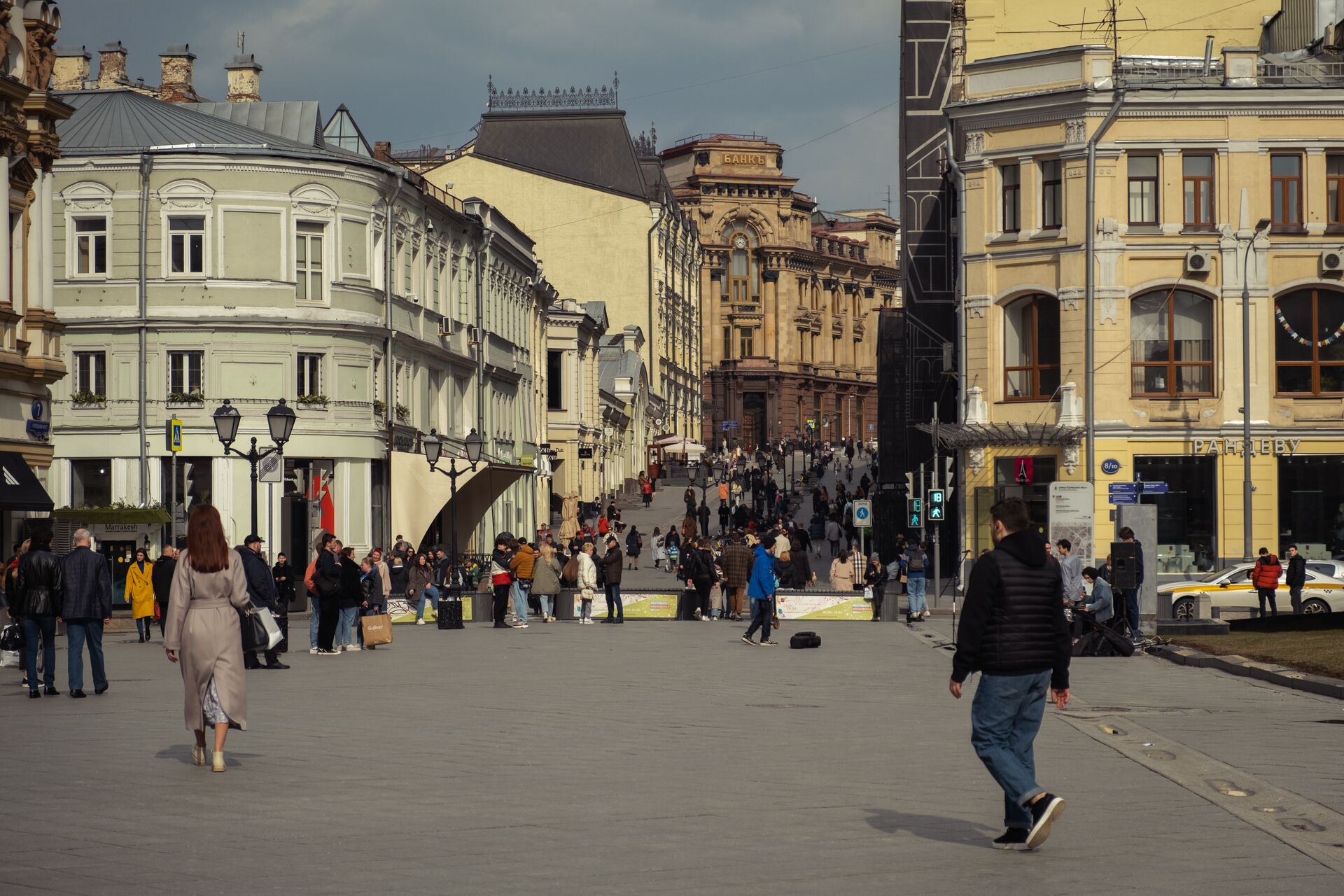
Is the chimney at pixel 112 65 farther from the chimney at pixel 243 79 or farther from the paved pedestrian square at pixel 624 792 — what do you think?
the paved pedestrian square at pixel 624 792

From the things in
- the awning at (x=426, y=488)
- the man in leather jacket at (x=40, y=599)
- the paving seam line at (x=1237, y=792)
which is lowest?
the paving seam line at (x=1237, y=792)

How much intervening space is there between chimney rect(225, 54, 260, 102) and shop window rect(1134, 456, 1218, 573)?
95.8ft

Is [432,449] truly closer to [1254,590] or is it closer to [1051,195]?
[1051,195]

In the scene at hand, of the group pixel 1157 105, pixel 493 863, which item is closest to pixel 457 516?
pixel 1157 105

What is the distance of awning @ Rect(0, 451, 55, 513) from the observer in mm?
28766

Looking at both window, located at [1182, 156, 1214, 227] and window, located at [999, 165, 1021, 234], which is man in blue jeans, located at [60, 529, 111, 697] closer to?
window, located at [999, 165, 1021, 234]

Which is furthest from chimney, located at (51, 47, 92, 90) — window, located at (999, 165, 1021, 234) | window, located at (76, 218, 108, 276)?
window, located at (999, 165, 1021, 234)

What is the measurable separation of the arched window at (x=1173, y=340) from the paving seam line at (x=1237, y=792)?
2784 centimetres

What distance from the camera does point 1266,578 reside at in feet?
105

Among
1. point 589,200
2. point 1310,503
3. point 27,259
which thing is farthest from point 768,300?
point 27,259

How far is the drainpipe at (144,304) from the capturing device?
144 feet

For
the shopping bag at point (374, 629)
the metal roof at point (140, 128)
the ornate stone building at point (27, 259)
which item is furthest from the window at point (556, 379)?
the shopping bag at point (374, 629)

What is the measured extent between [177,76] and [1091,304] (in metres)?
29.8

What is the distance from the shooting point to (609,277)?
94438 millimetres
